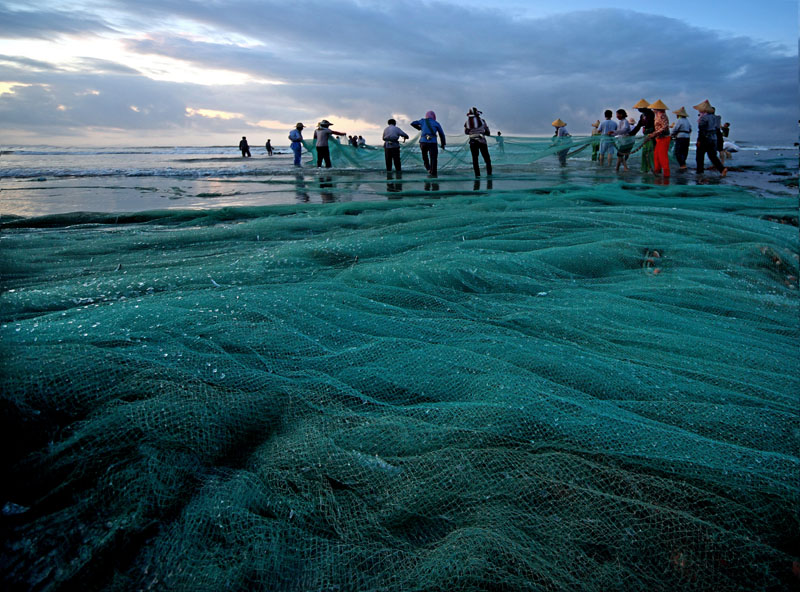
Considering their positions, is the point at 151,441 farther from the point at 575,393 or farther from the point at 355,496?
the point at 575,393

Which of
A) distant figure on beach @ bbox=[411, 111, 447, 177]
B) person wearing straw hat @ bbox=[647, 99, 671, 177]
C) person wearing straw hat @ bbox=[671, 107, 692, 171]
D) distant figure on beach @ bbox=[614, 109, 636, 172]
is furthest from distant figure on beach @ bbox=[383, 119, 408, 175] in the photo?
person wearing straw hat @ bbox=[671, 107, 692, 171]

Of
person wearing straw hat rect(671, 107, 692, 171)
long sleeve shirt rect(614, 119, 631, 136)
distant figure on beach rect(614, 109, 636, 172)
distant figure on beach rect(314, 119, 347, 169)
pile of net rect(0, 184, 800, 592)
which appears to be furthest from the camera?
distant figure on beach rect(314, 119, 347, 169)

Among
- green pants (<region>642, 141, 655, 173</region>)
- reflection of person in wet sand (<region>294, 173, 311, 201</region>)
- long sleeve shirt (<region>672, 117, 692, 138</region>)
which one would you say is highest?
long sleeve shirt (<region>672, 117, 692, 138</region>)

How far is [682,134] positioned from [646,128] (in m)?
1.43

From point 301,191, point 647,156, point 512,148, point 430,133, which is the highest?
point 430,133

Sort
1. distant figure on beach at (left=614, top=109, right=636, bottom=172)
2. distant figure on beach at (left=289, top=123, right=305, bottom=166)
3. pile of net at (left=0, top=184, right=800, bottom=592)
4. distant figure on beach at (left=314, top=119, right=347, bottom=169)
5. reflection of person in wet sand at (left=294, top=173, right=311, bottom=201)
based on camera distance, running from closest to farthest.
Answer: pile of net at (left=0, top=184, right=800, bottom=592)
reflection of person in wet sand at (left=294, top=173, right=311, bottom=201)
distant figure on beach at (left=614, top=109, right=636, bottom=172)
distant figure on beach at (left=314, top=119, right=347, bottom=169)
distant figure on beach at (left=289, top=123, right=305, bottom=166)

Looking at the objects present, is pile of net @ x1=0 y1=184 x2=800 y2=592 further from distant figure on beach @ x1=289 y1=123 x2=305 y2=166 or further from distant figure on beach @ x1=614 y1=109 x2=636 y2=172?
distant figure on beach @ x1=289 y1=123 x2=305 y2=166

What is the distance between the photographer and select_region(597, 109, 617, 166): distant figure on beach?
45.8ft

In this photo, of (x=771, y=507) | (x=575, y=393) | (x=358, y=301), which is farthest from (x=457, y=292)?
(x=771, y=507)

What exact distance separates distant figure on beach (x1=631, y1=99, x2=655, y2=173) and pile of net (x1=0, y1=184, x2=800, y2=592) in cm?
1294

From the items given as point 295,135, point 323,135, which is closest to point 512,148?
point 323,135

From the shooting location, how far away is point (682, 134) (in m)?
13.4

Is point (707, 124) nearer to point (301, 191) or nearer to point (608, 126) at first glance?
point (608, 126)

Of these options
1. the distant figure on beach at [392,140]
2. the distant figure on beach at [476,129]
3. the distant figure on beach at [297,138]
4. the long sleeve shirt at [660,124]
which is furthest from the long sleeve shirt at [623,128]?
the distant figure on beach at [297,138]
